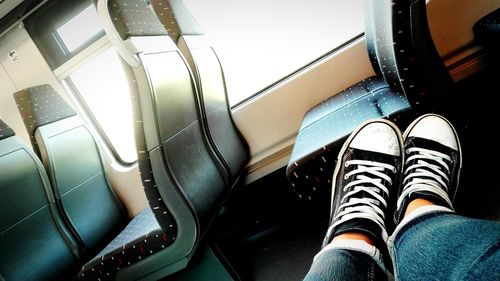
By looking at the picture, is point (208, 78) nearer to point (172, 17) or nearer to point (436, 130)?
point (172, 17)

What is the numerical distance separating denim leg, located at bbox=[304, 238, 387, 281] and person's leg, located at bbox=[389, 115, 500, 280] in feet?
0.23

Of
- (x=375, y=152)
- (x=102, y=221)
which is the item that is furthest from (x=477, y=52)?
(x=102, y=221)

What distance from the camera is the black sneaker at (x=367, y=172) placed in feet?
3.87

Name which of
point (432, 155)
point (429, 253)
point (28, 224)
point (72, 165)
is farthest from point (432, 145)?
point (72, 165)

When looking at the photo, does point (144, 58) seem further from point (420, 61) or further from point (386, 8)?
point (420, 61)

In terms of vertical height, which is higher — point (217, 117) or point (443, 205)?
point (217, 117)

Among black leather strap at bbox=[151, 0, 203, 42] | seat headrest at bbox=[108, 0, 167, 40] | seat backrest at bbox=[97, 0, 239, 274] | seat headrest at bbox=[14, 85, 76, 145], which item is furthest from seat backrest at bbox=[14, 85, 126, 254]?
seat headrest at bbox=[108, 0, 167, 40]

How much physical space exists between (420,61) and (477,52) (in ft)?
4.07

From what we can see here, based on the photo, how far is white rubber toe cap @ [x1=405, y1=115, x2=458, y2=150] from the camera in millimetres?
1288

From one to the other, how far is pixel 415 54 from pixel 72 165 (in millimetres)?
2300

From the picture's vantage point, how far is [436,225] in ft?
2.62

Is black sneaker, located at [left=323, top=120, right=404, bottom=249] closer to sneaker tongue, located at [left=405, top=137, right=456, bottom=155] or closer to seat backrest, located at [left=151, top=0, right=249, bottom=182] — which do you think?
sneaker tongue, located at [left=405, top=137, right=456, bottom=155]

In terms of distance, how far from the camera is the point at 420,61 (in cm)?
121

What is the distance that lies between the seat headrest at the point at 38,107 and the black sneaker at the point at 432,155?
87.6 inches
